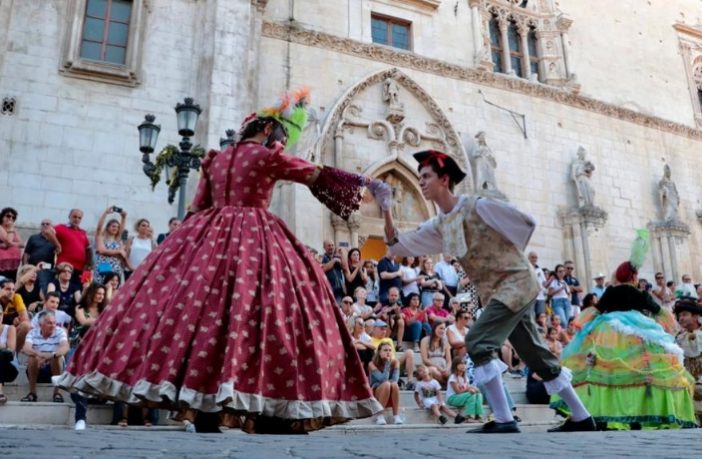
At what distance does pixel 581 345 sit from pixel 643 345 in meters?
0.61

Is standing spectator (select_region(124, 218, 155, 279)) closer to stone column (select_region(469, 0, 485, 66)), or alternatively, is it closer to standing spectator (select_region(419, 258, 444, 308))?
standing spectator (select_region(419, 258, 444, 308))

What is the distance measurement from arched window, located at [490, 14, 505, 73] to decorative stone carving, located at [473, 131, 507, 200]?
332cm

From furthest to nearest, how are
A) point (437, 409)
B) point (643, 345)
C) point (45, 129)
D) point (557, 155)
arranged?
point (557, 155), point (45, 129), point (437, 409), point (643, 345)

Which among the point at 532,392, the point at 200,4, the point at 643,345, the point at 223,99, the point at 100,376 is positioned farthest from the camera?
the point at 200,4

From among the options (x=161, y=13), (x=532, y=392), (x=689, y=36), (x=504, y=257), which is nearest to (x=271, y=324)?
(x=504, y=257)

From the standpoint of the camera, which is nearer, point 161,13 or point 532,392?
point 532,392

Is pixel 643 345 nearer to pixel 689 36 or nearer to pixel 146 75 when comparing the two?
pixel 146 75

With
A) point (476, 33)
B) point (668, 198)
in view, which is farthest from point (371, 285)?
point (668, 198)

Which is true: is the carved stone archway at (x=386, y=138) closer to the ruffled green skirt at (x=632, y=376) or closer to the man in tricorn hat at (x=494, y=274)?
the ruffled green skirt at (x=632, y=376)

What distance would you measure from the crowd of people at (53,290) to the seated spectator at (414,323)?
151 inches

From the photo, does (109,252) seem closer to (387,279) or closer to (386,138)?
(387,279)

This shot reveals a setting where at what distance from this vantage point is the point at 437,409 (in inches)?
300

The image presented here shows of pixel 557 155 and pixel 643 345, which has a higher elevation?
pixel 557 155

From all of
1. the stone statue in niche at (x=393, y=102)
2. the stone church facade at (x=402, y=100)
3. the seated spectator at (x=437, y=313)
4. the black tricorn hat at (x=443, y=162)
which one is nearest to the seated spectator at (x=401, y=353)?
the seated spectator at (x=437, y=313)
